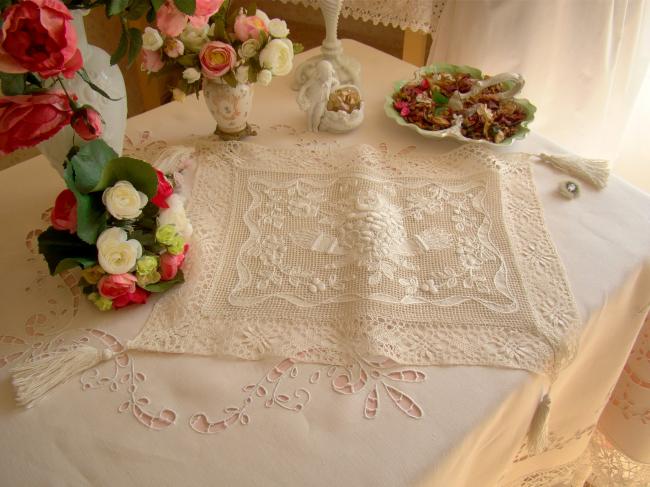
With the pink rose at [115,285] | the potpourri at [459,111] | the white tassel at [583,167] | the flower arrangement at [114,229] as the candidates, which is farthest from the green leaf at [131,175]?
the white tassel at [583,167]

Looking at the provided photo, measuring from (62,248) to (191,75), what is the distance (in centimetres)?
35

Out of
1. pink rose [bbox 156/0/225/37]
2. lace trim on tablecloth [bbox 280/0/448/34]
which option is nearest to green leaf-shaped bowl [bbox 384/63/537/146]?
lace trim on tablecloth [bbox 280/0/448/34]

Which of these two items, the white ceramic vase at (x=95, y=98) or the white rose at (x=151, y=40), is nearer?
the white ceramic vase at (x=95, y=98)

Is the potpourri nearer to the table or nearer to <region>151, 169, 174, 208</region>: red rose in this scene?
the table

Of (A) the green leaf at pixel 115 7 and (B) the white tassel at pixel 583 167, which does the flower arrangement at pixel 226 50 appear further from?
(B) the white tassel at pixel 583 167

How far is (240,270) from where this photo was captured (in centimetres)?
84

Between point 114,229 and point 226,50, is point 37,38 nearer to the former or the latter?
point 114,229

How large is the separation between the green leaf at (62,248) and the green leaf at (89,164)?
0.08 m

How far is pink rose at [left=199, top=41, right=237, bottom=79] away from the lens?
0.93 m

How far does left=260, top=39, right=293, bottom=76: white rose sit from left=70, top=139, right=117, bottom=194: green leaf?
328mm

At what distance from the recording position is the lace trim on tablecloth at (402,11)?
4.84 ft

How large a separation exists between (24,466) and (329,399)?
34cm

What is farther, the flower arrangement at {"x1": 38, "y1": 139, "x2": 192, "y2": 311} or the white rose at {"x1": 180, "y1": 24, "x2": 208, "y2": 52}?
the white rose at {"x1": 180, "y1": 24, "x2": 208, "y2": 52}

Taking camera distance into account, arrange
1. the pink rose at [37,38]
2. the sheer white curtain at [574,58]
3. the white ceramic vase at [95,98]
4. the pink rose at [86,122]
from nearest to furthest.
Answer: the pink rose at [37,38] < the pink rose at [86,122] < the white ceramic vase at [95,98] < the sheer white curtain at [574,58]
